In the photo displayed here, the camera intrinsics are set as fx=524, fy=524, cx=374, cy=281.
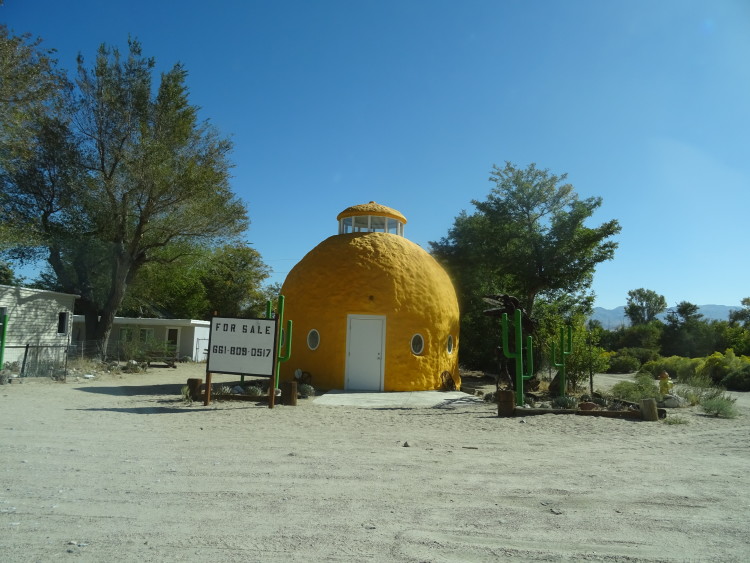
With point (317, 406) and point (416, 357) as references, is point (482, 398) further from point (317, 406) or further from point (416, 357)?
point (317, 406)

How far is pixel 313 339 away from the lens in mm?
15680

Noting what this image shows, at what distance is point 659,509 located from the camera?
465cm

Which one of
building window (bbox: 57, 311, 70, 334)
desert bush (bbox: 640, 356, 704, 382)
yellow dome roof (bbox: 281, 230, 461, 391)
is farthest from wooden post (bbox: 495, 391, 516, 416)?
building window (bbox: 57, 311, 70, 334)

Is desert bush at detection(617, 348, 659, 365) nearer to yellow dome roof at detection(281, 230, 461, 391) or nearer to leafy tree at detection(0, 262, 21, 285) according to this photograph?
yellow dome roof at detection(281, 230, 461, 391)

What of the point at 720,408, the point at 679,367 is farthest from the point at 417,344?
the point at 679,367

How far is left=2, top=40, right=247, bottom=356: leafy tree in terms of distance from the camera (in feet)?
68.0

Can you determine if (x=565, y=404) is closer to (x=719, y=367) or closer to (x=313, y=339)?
(x=313, y=339)

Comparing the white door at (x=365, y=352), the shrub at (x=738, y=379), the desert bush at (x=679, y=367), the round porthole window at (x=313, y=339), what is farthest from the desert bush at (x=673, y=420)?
the shrub at (x=738, y=379)

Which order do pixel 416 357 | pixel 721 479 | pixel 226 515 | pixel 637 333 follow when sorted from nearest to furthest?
pixel 226 515, pixel 721 479, pixel 416 357, pixel 637 333

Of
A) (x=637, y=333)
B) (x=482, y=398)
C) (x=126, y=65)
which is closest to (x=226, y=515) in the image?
(x=482, y=398)

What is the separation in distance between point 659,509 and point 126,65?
23545 mm

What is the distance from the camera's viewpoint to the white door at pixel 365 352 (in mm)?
15000

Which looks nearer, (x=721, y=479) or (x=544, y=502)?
(x=544, y=502)

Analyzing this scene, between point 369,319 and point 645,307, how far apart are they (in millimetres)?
61696
